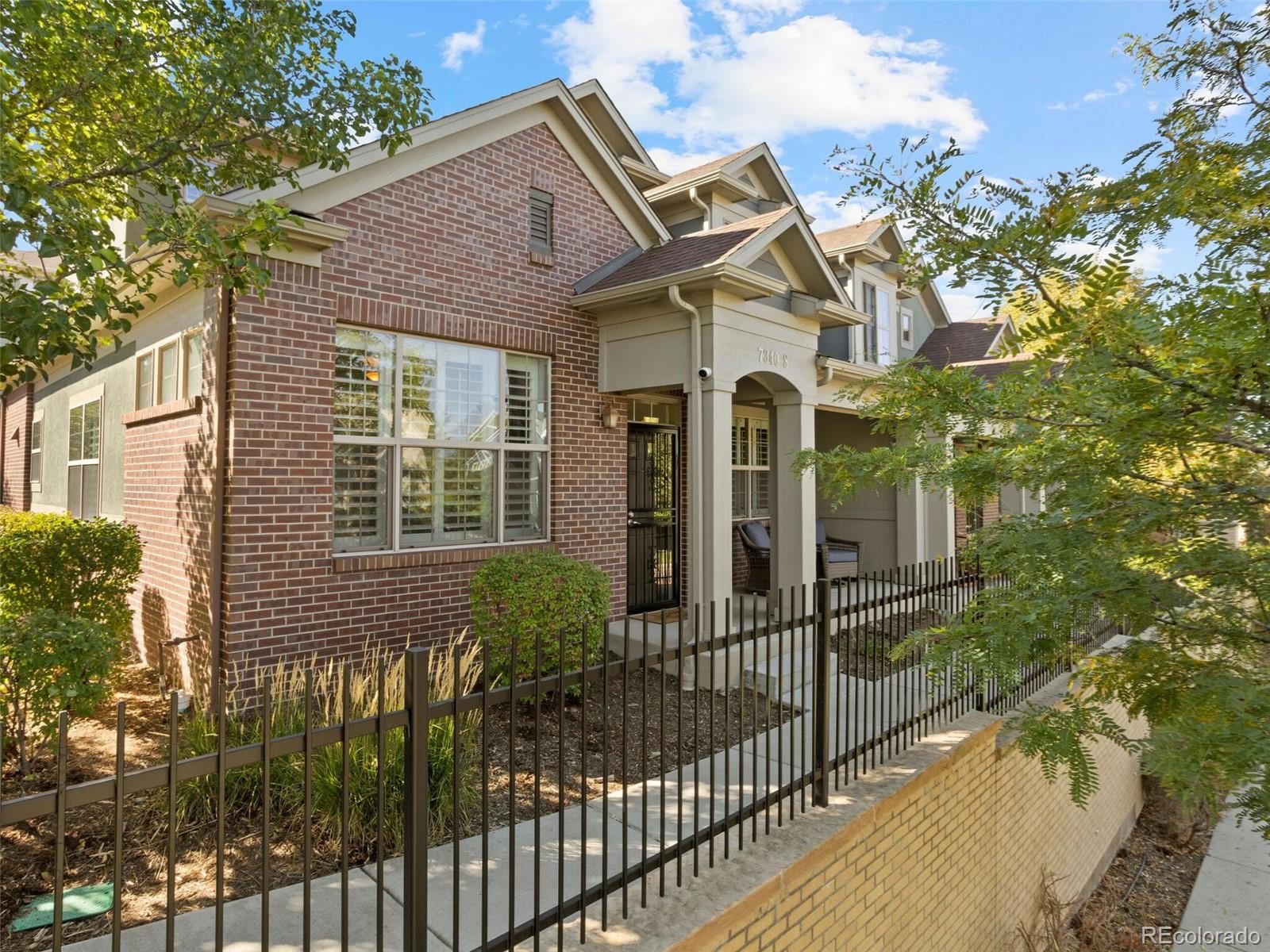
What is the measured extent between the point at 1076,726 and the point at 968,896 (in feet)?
9.02

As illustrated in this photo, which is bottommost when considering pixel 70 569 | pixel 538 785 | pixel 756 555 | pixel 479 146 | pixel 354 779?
pixel 354 779

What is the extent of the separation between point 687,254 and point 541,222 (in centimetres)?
165

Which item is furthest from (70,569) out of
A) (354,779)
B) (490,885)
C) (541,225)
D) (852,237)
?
(852,237)

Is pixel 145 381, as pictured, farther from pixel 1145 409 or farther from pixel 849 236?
pixel 849 236

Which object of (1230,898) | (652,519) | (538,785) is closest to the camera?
(538,785)

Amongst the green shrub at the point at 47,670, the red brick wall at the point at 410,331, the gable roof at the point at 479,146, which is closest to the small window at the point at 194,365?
the red brick wall at the point at 410,331

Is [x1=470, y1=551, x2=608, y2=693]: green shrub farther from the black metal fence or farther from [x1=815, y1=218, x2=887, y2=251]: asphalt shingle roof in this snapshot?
[x1=815, y1=218, x2=887, y2=251]: asphalt shingle roof

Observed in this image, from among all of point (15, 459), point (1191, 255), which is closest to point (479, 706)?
point (1191, 255)

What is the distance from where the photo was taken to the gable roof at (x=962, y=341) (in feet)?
47.5

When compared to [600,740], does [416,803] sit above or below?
above

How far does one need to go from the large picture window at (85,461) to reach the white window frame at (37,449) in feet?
7.42

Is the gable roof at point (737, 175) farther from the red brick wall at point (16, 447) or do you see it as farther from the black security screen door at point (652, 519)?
the red brick wall at point (16, 447)

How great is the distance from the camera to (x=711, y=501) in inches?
278

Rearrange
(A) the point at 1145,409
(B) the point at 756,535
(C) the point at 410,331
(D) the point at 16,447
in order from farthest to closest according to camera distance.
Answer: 1. (D) the point at 16,447
2. (B) the point at 756,535
3. (C) the point at 410,331
4. (A) the point at 1145,409
